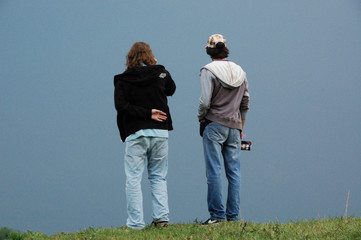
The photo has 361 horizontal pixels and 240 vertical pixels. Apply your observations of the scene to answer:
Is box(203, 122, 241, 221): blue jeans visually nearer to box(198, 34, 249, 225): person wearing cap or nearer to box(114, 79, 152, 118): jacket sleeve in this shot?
box(198, 34, 249, 225): person wearing cap

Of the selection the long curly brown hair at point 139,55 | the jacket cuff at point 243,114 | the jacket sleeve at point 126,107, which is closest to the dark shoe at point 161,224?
the jacket sleeve at point 126,107

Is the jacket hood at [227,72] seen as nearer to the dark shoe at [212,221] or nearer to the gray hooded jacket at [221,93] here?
the gray hooded jacket at [221,93]

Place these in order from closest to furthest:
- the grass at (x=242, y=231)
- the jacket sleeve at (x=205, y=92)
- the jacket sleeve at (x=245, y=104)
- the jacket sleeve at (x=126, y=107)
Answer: the grass at (x=242, y=231) < the jacket sleeve at (x=126, y=107) < the jacket sleeve at (x=205, y=92) < the jacket sleeve at (x=245, y=104)

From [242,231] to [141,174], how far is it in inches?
69.3

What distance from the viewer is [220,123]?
22.7 feet

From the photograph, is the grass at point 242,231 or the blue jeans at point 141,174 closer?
the grass at point 242,231

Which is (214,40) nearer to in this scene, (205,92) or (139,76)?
(205,92)

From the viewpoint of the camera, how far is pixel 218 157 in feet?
22.8

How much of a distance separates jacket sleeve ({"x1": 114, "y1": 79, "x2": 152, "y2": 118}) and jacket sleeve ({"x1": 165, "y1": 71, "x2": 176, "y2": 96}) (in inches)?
21.8

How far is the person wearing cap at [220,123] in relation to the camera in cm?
691

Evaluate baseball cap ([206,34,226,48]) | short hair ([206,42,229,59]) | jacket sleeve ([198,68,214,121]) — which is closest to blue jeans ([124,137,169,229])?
jacket sleeve ([198,68,214,121])

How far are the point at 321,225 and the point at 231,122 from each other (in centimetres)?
187

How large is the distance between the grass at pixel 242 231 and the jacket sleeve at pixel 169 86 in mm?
1943

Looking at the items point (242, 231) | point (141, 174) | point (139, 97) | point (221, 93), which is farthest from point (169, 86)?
point (242, 231)
